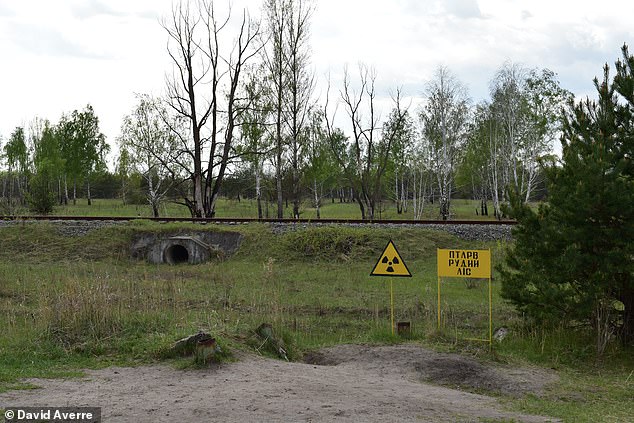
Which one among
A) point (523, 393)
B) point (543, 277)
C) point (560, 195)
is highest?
point (560, 195)

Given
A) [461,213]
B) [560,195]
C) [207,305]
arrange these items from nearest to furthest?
[560,195]
[207,305]
[461,213]

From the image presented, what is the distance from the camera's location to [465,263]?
12258 millimetres

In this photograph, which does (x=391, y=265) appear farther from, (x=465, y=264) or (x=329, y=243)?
(x=329, y=243)

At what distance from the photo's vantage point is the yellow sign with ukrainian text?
12.1m

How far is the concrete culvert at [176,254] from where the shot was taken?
78.8ft

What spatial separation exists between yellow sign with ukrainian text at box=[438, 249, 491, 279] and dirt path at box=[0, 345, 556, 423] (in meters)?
1.86

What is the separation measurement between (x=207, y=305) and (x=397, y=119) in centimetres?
3026

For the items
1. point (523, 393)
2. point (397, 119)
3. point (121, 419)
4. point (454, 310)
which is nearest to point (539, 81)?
point (397, 119)

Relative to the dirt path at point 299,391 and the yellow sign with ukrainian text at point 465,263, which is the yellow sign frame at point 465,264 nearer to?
the yellow sign with ukrainian text at point 465,263

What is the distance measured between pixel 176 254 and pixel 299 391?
1747 centimetres

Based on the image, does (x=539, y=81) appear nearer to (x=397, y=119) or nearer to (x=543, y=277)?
(x=397, y=119)

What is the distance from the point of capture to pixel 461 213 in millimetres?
55312

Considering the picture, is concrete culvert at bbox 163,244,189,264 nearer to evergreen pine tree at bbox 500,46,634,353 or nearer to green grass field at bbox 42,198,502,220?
evergreen pine tree at bbox 500,46,634,353

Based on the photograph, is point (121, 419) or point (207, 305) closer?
point (121, 419)
